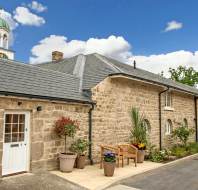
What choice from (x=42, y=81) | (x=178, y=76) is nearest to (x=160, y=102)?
(x=42, y=81)

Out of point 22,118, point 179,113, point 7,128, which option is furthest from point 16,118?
point 179,113

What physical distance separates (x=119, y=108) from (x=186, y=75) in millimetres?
33224

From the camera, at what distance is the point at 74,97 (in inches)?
455

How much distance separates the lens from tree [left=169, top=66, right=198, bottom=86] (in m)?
43.5

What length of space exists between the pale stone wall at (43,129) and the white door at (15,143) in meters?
0.21

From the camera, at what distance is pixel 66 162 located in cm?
1016

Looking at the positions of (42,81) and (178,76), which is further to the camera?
(178,76)

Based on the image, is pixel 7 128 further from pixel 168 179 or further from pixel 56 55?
pixel 56 55

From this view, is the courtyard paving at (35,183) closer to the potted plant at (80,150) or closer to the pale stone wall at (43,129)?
the pale stone wall at (43,129)

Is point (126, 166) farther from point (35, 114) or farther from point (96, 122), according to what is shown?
point (35, 114)

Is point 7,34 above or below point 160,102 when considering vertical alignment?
above

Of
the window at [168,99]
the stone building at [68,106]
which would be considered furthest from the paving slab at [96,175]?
the window at [168,99]

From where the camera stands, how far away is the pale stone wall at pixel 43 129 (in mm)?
9255

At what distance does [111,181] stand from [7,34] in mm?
35876
